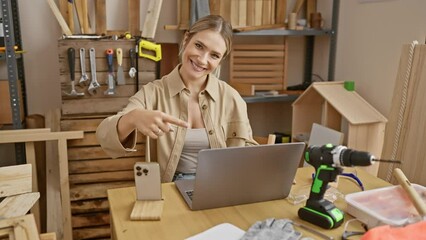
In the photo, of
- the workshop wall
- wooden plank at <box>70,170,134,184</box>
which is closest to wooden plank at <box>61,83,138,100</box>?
wooden plank at <box>70,170,134,184</box>

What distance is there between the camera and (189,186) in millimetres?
1314

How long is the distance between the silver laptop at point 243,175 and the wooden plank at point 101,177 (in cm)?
115

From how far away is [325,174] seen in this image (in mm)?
1071

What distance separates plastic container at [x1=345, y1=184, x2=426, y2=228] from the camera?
103 centimetres

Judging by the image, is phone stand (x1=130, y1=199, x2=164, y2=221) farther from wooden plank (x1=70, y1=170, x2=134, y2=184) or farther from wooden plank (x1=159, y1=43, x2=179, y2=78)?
wooden plank (x1=159, y1=43, x2=179, y2=78)

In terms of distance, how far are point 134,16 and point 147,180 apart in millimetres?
1602

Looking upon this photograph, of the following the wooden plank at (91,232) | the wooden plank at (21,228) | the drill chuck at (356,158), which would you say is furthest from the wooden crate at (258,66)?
the wooden plank at (21,228)

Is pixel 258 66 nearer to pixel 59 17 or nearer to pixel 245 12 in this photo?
Answer: pixel 245 12

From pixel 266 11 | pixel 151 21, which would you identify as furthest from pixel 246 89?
pixel 151 21

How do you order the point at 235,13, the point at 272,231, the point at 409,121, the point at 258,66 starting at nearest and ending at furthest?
the point at 272,231 → the point at 409,121 → the point at 235,13 → the point at 258,66

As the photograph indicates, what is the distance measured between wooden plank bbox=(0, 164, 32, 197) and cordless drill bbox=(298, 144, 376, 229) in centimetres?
100

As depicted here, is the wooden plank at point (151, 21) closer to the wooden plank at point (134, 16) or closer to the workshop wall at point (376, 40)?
the wooden plank at point (134, 16)

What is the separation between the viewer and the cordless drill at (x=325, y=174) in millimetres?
1021

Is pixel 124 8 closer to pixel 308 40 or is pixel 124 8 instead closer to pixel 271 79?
pixel 271 79
